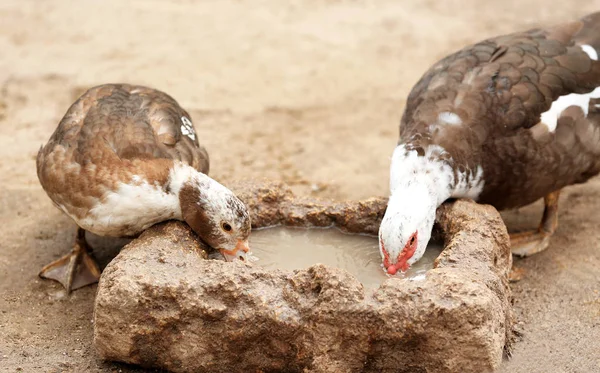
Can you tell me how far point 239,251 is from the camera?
4570 millimetres

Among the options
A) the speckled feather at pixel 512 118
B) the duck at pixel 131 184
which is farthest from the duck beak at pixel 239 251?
the speckled feather at pixel 512 118

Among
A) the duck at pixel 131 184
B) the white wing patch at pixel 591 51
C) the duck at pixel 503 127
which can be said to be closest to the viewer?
the duck at pixel 131 184

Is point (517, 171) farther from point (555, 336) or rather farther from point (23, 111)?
point (23, 111)

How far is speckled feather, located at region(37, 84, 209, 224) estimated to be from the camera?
14.8ft

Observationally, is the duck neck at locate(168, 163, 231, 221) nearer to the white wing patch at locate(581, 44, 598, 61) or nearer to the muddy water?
the muddy water

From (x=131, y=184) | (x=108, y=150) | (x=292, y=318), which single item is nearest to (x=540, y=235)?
(x=292, y=318)

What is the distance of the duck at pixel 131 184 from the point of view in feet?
14.7

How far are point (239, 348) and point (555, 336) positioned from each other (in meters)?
1.77

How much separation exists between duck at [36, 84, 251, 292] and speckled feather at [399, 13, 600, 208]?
50.3 inches

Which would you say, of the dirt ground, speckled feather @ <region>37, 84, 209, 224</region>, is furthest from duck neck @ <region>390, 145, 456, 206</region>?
speckled feather @ <region>37, 84, 209, 224</region>

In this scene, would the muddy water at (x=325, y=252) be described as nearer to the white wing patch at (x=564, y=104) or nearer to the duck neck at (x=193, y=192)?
the duck neck at (x=193, y=192)

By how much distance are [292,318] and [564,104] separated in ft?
8.00

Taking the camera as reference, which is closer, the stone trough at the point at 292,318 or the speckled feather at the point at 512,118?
the stone trough at the point at 292,318

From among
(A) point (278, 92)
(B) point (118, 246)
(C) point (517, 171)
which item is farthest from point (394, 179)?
(A) point (278, 92)
